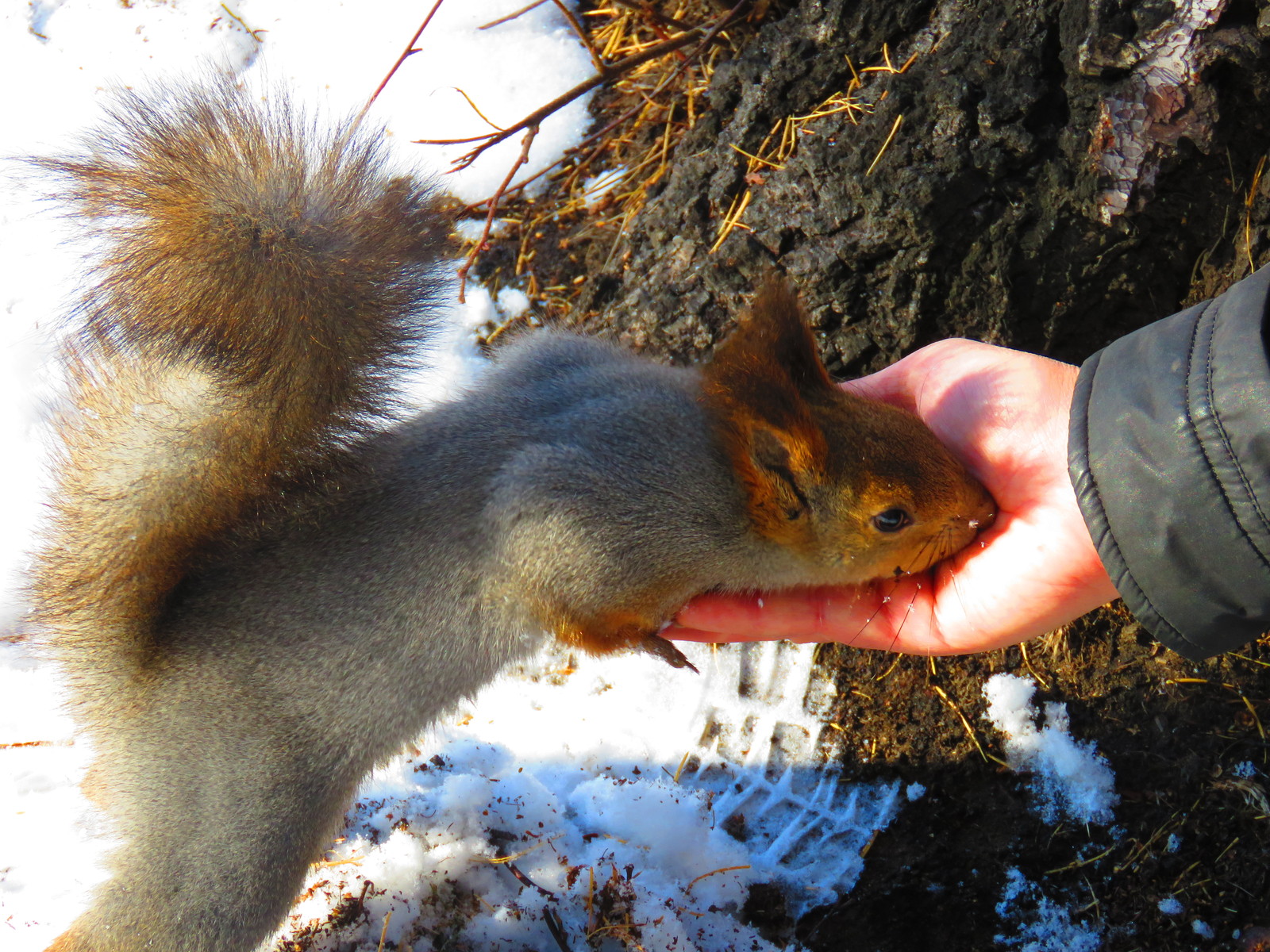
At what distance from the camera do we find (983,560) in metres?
1.96

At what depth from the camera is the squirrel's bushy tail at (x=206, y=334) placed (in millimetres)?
1501

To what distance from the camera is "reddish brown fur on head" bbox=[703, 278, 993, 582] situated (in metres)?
1.83

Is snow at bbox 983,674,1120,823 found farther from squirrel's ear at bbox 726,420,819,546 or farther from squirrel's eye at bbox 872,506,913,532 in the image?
squirrel's ear at bbox 726,420,819,546

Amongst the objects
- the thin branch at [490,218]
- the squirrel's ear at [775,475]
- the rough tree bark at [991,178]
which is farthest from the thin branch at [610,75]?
the squirrel's ear at [775,475]

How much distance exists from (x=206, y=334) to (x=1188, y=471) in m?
1.69

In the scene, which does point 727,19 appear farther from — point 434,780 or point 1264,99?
point 434,780

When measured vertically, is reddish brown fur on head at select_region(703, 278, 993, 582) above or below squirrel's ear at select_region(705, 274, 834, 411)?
below

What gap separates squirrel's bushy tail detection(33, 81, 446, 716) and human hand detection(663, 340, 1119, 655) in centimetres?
90

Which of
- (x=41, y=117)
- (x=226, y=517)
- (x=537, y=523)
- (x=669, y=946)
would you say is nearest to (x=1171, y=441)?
(x=537, y=523)

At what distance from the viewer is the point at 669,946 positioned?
6.96ft

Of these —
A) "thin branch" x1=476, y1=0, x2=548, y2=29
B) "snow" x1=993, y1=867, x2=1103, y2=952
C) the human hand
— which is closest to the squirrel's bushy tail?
the human hand

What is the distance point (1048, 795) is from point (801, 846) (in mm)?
600

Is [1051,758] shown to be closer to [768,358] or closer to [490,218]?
[768,358]

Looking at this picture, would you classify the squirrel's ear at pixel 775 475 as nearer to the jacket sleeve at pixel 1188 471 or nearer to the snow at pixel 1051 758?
the jacket sleeve at pixel 1188 471
